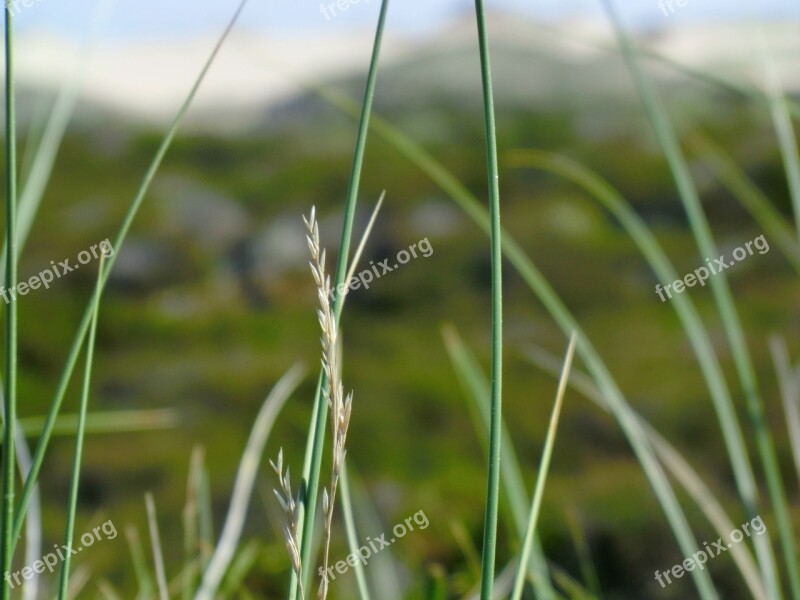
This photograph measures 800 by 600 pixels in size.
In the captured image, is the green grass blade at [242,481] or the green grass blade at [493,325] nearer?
the green grass blade at [493,325]

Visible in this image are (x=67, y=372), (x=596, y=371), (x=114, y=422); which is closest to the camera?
(x=67, y=372)

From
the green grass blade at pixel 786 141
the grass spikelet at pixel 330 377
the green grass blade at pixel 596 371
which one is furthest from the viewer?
the green grass blade at pixel 786 141

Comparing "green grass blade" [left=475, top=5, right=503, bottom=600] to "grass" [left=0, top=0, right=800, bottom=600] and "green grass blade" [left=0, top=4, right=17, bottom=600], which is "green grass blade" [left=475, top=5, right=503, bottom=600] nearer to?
"grass" [left=0, top=0, right=800, bottom=600]

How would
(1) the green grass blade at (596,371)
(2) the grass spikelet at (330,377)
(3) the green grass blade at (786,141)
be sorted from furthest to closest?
(3) the green grass blade at (786,141) → (1) the green grass blade at (596,371) → (2) the grass spikelet at (330,377)

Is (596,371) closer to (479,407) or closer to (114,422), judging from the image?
(479,407)

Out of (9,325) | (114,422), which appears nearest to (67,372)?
(9,325)

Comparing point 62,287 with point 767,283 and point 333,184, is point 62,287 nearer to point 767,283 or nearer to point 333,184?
point 333,184

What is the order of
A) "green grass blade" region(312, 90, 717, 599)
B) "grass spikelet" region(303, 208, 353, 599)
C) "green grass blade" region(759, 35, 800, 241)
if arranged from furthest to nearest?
1. "green grass blade" region(759, 35, 800, 241)
2. "green grass blade" region(312, 90, 717, 599)
3. "grass spikelet" region(303, 208, 353, 599)

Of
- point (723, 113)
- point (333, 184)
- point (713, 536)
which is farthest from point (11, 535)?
point (723, 113)

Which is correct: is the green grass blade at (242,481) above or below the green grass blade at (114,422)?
below

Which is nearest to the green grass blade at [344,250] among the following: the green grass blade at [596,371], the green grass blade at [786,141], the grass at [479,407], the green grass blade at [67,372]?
the grass at [479,407]

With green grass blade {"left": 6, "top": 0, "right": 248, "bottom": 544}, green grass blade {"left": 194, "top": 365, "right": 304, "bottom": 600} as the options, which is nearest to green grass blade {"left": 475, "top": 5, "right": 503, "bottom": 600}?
green grass blade {"left": 6, "top": 0, "right": 248, "bottom": 544}

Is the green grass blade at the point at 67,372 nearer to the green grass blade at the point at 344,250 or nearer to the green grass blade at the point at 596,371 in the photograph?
the green grass blade at the point at 344,250
